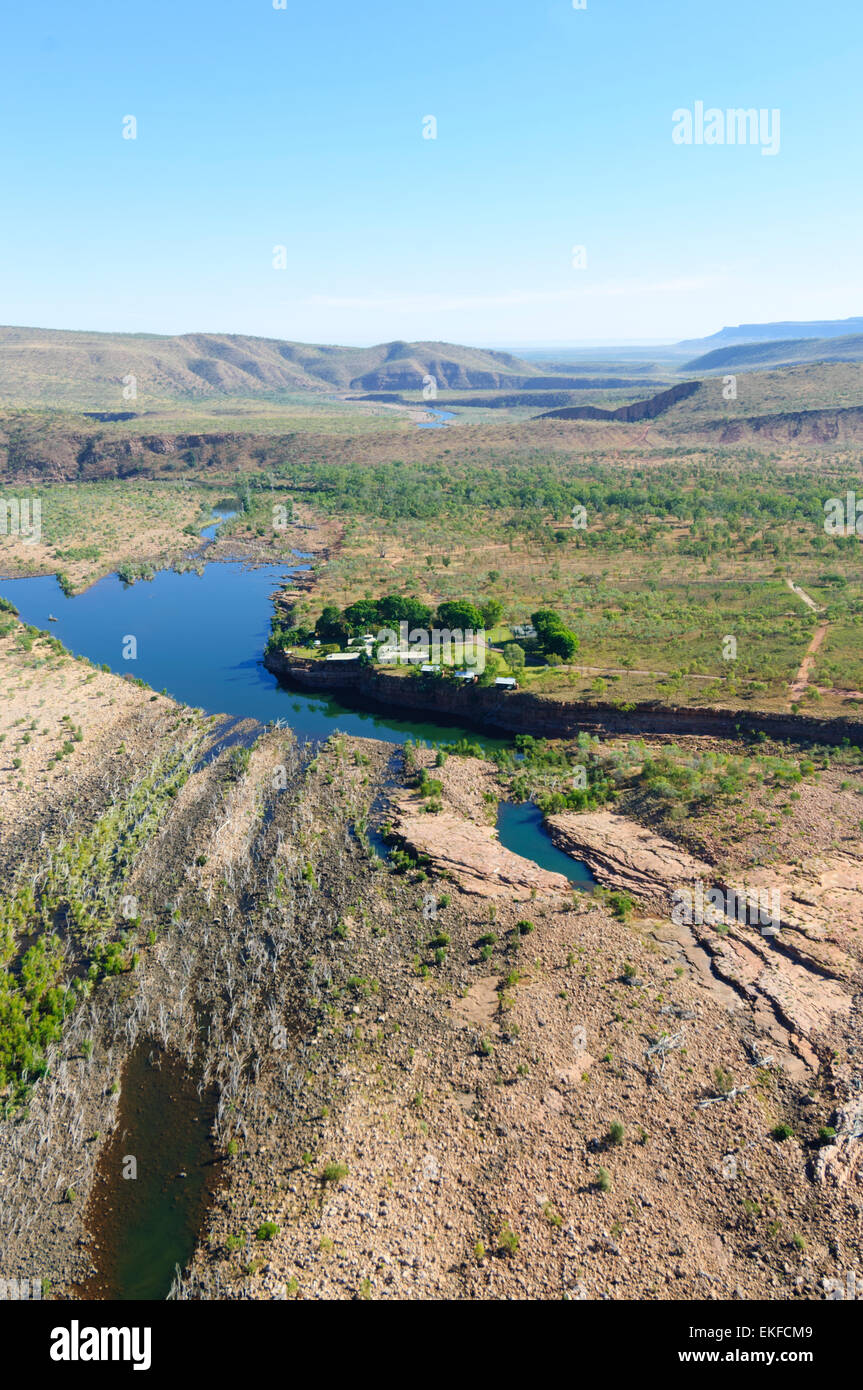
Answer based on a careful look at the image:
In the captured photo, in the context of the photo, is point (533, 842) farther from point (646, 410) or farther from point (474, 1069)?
point (646, 410)

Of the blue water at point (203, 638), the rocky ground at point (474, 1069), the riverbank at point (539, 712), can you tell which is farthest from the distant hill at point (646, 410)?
the rocky ground at point (474, 1069)

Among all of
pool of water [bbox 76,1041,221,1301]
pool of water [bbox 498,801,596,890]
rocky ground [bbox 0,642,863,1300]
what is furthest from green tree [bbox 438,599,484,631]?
pool of water [bbox 76,1041,221,1301]

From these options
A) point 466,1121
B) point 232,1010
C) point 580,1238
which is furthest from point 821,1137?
point 232,1010

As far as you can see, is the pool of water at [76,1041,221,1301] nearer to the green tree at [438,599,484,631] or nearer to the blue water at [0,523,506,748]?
the blue water at [0,523,506,748]

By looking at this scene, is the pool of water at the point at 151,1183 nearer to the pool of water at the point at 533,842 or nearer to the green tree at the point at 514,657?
the pool of water at the point at 533,842

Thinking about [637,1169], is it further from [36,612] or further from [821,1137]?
[36,612]

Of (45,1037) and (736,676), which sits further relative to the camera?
(736,676)

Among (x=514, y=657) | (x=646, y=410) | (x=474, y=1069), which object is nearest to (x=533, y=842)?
(x=474, y=1069)
